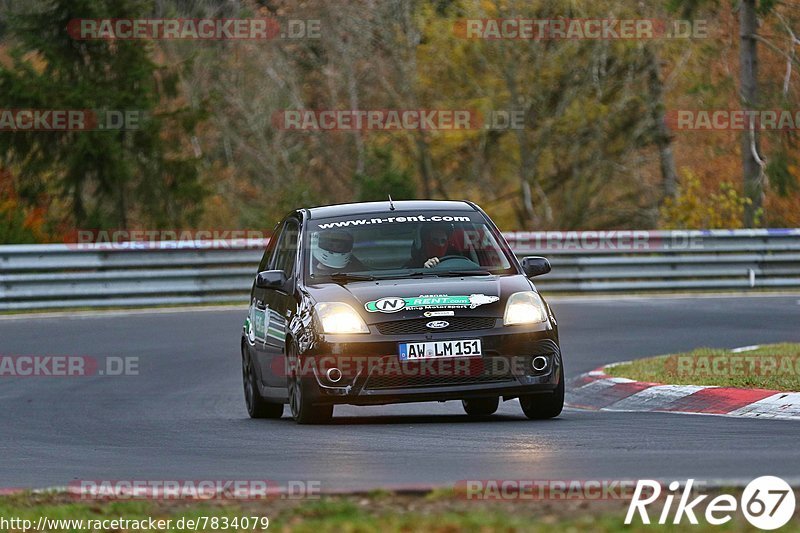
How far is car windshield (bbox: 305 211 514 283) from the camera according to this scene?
1232cm

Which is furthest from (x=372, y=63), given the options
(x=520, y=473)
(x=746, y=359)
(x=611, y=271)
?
(x=520, y=473)

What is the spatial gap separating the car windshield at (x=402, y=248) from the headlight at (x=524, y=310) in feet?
1.82

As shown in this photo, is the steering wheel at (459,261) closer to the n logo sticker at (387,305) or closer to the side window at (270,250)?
the n logo sticker at (387,305)

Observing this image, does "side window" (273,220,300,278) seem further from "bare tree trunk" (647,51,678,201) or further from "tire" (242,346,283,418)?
"bare tree trunk" (647,51,678,201)

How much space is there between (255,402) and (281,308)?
108 cm

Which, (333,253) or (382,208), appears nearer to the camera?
(333,253)

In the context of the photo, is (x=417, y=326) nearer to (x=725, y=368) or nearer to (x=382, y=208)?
(x=382, y=208)

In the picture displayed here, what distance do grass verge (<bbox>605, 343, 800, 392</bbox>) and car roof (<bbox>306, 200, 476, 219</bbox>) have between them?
7.65 ft

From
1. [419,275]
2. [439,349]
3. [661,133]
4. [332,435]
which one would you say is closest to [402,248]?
[419,275]

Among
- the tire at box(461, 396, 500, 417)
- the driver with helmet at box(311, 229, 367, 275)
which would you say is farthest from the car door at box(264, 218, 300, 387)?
the tire at box(461, 396, 500, 417)

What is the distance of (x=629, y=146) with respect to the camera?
1564 inches

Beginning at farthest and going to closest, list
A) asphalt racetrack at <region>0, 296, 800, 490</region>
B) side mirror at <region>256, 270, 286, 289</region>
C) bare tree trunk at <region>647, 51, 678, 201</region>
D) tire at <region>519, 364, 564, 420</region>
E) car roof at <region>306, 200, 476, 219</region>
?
1. bare tree trunk at <region>647, 51, 678, 201</region>
2. car roof at <region>306, 200, 476, 219</region>
3. side mirror at <region>256, 270, 286, 289</region>
4. tire at <region>519, 364, 564, 420</region>
5. asphalt racetrack at <region>0, 296, 800, 490</region>

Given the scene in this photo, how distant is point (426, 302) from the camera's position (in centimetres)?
1145

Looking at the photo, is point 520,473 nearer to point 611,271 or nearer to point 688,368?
point 688,368
